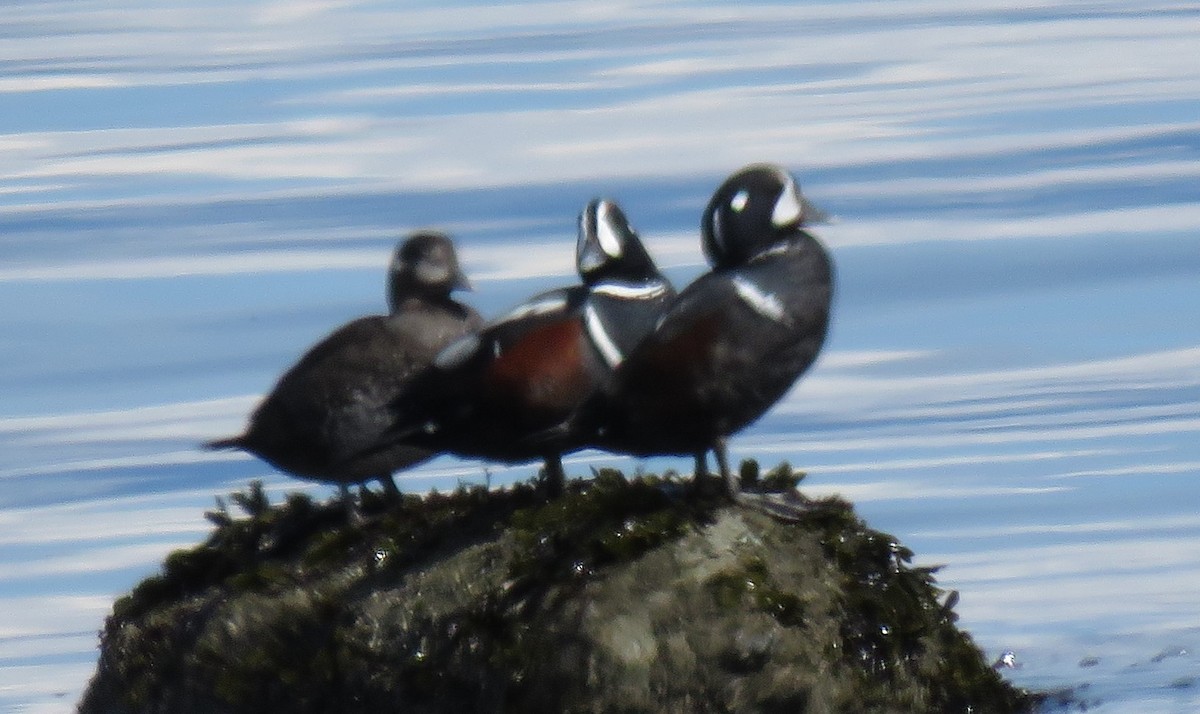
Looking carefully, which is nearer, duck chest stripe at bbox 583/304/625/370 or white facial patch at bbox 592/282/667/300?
duck chest stripe at bbox 583/304/625/370

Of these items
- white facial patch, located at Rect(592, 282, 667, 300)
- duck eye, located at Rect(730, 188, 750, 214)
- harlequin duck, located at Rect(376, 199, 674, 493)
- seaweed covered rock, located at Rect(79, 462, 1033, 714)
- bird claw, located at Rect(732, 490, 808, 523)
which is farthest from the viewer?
white facial patch, located at Rect(592, 282, 667, 300)

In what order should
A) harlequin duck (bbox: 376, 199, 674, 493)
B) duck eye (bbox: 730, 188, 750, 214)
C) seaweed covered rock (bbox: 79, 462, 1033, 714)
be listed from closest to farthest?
seaweed covered rock (bbox: 79, 462, 1033, 714), duck eye (bbox: 730, 188, 750, 214), harlequin duck (bbox: 376, 199, 674, 493)

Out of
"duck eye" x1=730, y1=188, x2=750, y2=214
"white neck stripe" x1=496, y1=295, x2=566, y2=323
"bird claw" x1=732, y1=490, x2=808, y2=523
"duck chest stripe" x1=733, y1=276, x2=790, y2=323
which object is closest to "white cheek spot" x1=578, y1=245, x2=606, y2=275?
"white neck stripe" x1=496, y1=295, x2=566, y2=323

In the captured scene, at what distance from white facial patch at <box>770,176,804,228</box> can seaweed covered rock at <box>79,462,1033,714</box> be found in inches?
32.8

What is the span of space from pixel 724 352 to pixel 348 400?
163 cm

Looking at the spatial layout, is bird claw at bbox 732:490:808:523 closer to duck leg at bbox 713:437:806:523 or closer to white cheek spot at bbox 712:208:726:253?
duck leg at bbox 713:437:806:523

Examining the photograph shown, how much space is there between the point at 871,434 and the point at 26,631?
17.9ft

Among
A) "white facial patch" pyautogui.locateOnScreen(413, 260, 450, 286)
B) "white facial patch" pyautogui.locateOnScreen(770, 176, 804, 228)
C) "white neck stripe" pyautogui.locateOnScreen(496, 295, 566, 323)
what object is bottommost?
"white neck stripe" pyautogui.locateOnScreen(496, 295, 566, 323)

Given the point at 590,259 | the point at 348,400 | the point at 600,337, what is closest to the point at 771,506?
the point at 600,337

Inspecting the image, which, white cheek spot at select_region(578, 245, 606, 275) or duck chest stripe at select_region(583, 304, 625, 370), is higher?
white cheek spot at select_region(578, 245, 606, 275)

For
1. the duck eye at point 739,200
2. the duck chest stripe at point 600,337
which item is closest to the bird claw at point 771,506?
the duck chest stripe at point 600,337

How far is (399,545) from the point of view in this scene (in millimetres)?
7340

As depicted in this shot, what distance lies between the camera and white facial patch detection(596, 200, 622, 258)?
7796 mm

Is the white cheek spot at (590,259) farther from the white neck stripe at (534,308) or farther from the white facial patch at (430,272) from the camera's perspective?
the white facial patch at (430,272)
